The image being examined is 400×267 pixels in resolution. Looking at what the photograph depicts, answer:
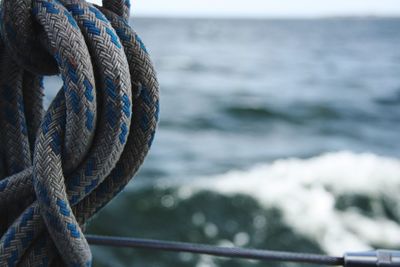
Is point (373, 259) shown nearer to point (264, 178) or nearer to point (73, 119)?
point (73, 119)

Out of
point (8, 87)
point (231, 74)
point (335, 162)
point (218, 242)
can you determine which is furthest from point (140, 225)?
point (231, 74)

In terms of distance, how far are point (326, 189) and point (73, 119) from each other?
6044mm

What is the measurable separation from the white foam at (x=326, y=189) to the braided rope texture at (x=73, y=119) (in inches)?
182

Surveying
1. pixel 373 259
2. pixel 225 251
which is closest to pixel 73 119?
pixel 225 251

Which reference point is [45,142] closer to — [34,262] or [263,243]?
[34,262]

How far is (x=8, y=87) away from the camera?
87 centimetres

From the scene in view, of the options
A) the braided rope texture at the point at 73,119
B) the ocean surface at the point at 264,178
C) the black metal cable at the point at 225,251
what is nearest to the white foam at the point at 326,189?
the ocean surface at the point at 264,178

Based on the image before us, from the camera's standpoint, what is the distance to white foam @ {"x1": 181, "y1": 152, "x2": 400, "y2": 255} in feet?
18.0

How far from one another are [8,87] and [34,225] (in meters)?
0.21

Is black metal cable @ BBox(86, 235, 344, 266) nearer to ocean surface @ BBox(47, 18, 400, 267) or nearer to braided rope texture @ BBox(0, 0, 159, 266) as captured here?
braided rope texture @ BBox(0, 0, 159, 266)

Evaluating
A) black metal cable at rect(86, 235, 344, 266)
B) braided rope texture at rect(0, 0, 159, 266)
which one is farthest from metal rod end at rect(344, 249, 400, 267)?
braided rope texture at rect(0, 0, 159, 266)

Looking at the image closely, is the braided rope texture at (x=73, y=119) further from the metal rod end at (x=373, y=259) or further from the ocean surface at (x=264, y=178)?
the ocean surface at (x=264, y=178)

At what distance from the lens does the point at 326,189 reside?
656cm

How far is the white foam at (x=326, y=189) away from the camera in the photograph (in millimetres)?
5500
